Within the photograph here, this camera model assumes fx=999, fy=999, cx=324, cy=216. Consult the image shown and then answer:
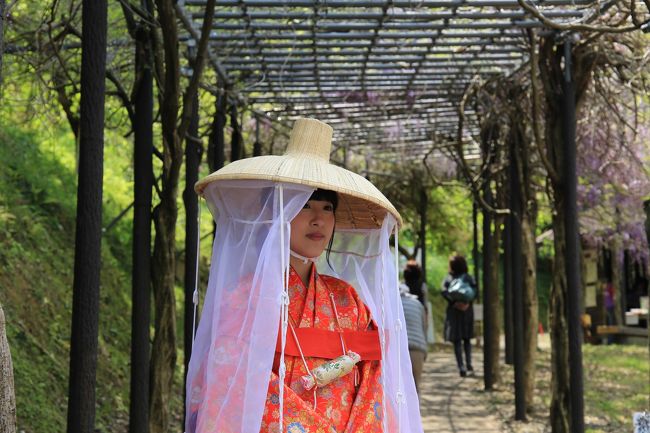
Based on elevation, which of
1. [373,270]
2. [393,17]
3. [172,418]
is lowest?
[172,418]

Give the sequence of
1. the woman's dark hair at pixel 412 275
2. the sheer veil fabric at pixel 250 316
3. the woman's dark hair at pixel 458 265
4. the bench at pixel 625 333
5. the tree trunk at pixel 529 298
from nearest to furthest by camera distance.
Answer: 1. the sheer veil fabric at pixel 250 316
2. the woman's dark hair at pixel 412 275
3. the tree trunk at pixel 529 298
4. the woman's dark hair at pixel 458 265
5. the bench at pixel 625 333

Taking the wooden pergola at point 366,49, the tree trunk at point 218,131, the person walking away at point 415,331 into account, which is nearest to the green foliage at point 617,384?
the person walking away at point 415,331

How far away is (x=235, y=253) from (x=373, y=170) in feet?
50.9

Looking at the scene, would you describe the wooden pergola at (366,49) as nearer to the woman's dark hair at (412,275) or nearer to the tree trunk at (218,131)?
the tree trunk at (218,131)

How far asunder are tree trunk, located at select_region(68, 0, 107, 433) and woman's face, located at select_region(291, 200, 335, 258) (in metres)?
0.93

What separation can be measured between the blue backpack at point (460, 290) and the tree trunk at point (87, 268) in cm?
867

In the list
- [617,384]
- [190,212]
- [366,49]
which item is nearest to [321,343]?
[190,212]

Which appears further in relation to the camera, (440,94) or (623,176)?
(623,176)

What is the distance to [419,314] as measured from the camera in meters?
7.42

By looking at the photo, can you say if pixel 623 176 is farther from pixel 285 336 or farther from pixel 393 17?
pixel 285 336

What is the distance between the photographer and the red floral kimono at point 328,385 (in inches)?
116

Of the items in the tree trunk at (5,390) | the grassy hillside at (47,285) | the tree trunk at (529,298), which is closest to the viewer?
the tree trunk at (5,390)

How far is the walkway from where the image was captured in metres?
9.03

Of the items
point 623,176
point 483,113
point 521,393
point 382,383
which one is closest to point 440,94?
point 483,113
